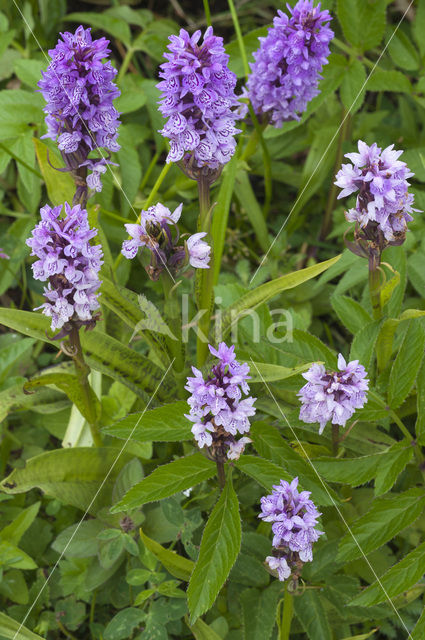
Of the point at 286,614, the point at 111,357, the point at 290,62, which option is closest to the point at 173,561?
the point at 286,614

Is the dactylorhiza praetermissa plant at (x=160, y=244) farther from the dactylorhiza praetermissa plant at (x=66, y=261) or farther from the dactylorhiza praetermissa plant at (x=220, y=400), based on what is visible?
the dactylorhiza praetermissa plant at (x=220, y=400)

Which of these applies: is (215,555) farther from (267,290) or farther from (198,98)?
(198,98)

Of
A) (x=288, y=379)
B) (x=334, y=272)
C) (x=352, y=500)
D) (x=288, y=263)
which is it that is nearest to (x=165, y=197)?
(x=288, y=263)

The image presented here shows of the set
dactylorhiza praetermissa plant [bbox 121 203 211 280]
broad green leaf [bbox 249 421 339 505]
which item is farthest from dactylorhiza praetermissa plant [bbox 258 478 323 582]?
dactylorhiza praetermissa plant [bbox 121 203 211 280]

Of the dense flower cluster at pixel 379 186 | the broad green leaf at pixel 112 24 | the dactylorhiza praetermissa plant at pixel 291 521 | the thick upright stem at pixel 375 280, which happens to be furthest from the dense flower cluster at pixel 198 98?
the broad green leaf at pixel 112 24

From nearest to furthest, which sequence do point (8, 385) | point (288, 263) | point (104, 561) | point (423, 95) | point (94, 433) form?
point (104, 561), point (94, 433), point (8, 385), point (423, 95), point (288, 263)

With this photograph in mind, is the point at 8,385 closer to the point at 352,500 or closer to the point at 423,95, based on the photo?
the point at 352,500

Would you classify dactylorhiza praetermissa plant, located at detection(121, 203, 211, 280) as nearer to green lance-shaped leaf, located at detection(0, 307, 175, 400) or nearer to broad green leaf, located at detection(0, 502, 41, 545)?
green lance-shaped leaf, located at detection(0, 307, 175, 400)
